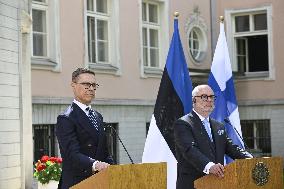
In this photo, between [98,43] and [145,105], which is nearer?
[98,43]

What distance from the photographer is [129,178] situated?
5.00 meters

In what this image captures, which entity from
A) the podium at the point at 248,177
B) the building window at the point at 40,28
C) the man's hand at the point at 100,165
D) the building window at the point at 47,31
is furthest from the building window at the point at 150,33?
the man's hand at the point at 100,165

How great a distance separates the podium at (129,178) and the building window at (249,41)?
16.9m

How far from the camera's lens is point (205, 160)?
591cm

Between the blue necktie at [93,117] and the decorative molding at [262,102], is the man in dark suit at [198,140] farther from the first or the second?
the decorative molding at [262,102]

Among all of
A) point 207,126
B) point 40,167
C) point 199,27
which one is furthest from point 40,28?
point 207,126

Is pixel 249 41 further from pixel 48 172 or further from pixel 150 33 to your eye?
pixel 48 172

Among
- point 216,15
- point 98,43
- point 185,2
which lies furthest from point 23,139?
point 216,15

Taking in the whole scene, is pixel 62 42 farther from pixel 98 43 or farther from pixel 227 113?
pixel 227 113

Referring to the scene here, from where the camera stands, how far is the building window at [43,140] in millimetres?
15391

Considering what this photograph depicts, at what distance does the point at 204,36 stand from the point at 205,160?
1570 centimetres

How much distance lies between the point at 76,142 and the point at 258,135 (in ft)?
56.3

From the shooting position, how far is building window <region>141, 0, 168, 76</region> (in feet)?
62.9

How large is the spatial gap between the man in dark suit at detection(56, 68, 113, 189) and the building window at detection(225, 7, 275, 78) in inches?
656
